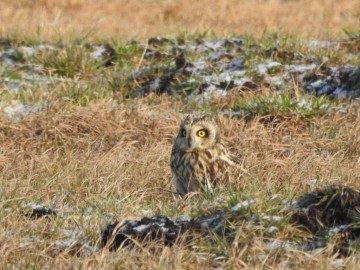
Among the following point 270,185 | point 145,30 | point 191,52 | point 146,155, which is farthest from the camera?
point 145,30

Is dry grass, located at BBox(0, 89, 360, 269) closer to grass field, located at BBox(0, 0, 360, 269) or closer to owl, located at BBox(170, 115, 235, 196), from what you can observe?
grass field, located at BBox(0, 0, 360, 269)

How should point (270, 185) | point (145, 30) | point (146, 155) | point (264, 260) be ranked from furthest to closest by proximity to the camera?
point (145, 30)
point (146, 155)
point (270, 185)
point (264, 260)

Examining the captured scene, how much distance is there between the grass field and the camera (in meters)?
6.07

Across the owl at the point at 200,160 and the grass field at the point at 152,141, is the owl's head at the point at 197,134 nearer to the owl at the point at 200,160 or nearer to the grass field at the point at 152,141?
the owl at the point at 200,160

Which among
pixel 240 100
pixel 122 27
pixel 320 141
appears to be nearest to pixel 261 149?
pixel 320 141

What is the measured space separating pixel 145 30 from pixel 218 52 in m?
2.14

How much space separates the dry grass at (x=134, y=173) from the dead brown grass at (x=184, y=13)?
4.51 metres

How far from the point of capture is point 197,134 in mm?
7809

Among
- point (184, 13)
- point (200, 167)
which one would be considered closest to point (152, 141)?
point (200, 167)

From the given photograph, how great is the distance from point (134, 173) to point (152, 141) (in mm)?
1353

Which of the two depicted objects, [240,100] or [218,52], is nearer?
[240,100]

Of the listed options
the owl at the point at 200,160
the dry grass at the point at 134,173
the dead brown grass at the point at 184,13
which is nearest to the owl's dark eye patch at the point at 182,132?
the owl at the point at 200,160

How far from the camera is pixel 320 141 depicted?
9391mm

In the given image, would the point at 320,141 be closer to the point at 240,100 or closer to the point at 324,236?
the point at 240,100
